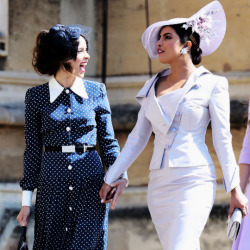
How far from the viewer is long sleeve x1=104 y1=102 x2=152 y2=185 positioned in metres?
4.16

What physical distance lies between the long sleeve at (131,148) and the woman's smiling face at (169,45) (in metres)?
0.30

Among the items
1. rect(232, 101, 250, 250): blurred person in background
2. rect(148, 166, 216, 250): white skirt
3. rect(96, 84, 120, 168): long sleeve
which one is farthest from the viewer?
rect(232, 101, 250, 250): blurred person in background

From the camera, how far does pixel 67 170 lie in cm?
412

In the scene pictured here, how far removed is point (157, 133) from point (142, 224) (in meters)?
2.26

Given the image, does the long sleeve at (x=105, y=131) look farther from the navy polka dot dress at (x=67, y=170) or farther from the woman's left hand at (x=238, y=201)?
the woman's left hand at (x=238, y=201)

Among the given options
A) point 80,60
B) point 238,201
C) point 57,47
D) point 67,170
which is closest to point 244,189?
point 238,201

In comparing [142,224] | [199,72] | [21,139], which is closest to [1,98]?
[21,139]

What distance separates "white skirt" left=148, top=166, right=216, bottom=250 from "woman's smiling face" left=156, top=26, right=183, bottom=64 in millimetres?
607

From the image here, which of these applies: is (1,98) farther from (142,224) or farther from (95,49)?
(142,224)

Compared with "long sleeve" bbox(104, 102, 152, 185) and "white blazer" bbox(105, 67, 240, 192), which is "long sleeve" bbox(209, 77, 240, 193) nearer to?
"white blazer" bbox(105, 67, 240, 192)

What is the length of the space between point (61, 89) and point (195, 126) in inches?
29.8

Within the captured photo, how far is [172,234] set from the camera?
155 inches

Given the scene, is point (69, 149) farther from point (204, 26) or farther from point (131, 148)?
point (204, 26)

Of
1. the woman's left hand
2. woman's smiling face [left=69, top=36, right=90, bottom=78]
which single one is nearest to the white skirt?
the woman's left hand
